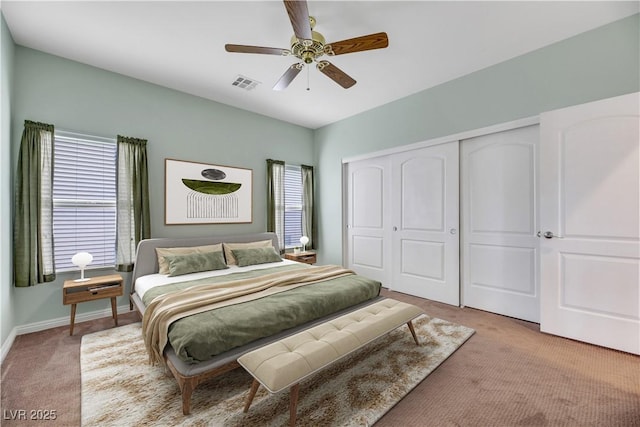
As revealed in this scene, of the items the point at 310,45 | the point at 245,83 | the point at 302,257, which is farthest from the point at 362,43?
the point at 302,257

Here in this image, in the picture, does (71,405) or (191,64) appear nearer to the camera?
(71,405)

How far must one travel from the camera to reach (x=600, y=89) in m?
2.65

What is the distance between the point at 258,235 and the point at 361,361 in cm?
265

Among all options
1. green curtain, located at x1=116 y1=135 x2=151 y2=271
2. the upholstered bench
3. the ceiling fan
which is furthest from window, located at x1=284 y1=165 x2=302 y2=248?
the upholstered bench

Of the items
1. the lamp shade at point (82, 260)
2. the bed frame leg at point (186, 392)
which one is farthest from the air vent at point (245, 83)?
the bed frame leg at point (186, 392)

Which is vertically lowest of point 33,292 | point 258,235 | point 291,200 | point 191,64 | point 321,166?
point 33,292

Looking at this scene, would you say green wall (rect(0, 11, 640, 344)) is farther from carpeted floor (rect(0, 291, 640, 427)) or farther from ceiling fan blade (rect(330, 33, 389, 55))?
ceiling fan blade (rect(330, 33, 389, 55))

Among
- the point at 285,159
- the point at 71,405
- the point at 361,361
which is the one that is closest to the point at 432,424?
the point at 361,361

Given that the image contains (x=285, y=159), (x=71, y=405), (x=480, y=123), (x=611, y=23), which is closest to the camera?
(x=71, y=405)

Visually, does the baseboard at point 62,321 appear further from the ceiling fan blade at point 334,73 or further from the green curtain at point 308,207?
the ceiling fan blade at point 334,73

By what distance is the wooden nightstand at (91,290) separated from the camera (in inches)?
109

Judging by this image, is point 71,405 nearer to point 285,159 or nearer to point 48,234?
point 48,234

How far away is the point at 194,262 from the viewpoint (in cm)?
330

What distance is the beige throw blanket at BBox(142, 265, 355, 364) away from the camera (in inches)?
77.7
